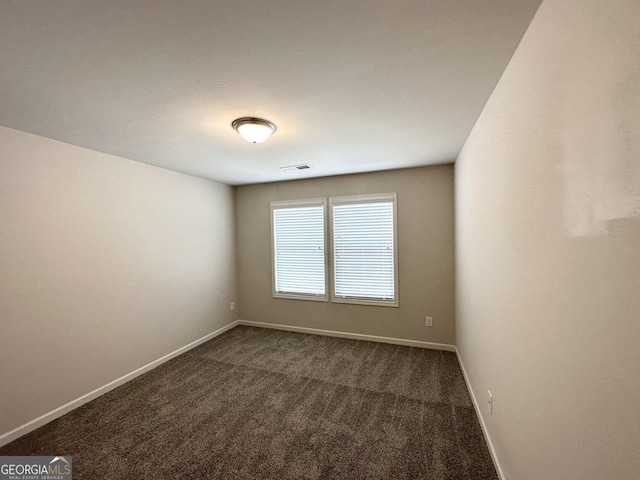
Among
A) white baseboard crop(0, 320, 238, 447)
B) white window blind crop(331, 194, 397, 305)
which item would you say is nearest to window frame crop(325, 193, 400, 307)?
white window blind crop(331, 194, 397, 305)

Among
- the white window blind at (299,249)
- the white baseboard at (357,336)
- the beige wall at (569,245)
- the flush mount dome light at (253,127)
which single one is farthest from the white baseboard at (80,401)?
the beige wall at (569,245)

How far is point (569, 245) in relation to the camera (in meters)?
0.89

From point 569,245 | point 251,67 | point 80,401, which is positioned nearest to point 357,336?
point 80,401

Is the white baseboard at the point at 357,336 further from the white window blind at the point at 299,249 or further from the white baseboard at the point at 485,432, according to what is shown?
the white baseboard at the point at 485,432

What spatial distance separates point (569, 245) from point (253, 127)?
195cm

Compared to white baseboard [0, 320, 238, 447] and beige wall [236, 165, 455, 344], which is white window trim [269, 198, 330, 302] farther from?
white baseboard [0, 320, 238, 447]

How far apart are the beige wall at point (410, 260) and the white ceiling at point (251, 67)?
44.5 inches

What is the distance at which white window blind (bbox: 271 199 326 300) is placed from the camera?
4.11 meters

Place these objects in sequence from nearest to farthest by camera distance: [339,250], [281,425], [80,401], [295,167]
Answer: [281,425]
[80,401]
[295,167]
[339,250]

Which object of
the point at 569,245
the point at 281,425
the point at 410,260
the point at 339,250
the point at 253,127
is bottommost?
the point at 281,425

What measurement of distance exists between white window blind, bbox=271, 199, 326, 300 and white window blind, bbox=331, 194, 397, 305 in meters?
0.26

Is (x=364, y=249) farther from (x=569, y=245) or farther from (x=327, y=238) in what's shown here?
(x=569, y=245)

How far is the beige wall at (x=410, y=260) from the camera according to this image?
11.3ft

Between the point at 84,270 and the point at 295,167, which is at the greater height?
the point at 295,167
